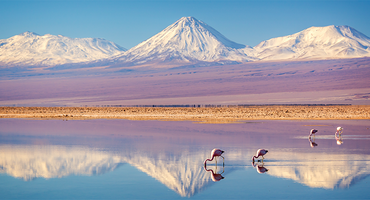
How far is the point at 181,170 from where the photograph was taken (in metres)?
11.6

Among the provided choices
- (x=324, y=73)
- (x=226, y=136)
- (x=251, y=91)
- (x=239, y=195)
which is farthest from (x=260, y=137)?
(x=324, y=73)

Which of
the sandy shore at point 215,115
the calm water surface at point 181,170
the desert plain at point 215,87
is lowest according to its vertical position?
the calm water surface at point 181,170

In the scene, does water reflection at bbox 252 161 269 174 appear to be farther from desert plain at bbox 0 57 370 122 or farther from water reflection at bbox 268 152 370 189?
desert plain at bbox 0 57 370 122

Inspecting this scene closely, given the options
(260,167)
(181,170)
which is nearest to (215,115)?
(260,167)

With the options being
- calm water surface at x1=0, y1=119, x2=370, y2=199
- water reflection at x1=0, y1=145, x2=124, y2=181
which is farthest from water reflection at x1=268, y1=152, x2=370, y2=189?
water reflection at x1=0, y1=145, x2=124, y2=181

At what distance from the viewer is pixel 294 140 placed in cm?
1864

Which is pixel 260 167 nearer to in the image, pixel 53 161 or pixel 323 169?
pixel 323 169

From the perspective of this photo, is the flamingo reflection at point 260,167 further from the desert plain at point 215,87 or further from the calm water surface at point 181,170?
the desert plain at point 215,87

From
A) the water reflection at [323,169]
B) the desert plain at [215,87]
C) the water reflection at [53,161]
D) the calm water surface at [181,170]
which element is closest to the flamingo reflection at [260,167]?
the calm water surface at [181,170]

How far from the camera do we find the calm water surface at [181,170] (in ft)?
30.7

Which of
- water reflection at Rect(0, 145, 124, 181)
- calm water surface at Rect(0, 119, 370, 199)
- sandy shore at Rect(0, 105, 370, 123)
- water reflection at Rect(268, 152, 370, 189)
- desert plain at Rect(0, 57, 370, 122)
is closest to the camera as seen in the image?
calm water surface at Rect(0, 119, 370, 199)

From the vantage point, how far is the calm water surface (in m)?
9.37

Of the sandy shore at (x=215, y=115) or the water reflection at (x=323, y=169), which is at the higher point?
the sandy shore at (x=215, y=115)

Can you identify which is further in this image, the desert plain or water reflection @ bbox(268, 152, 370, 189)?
the desert plain
